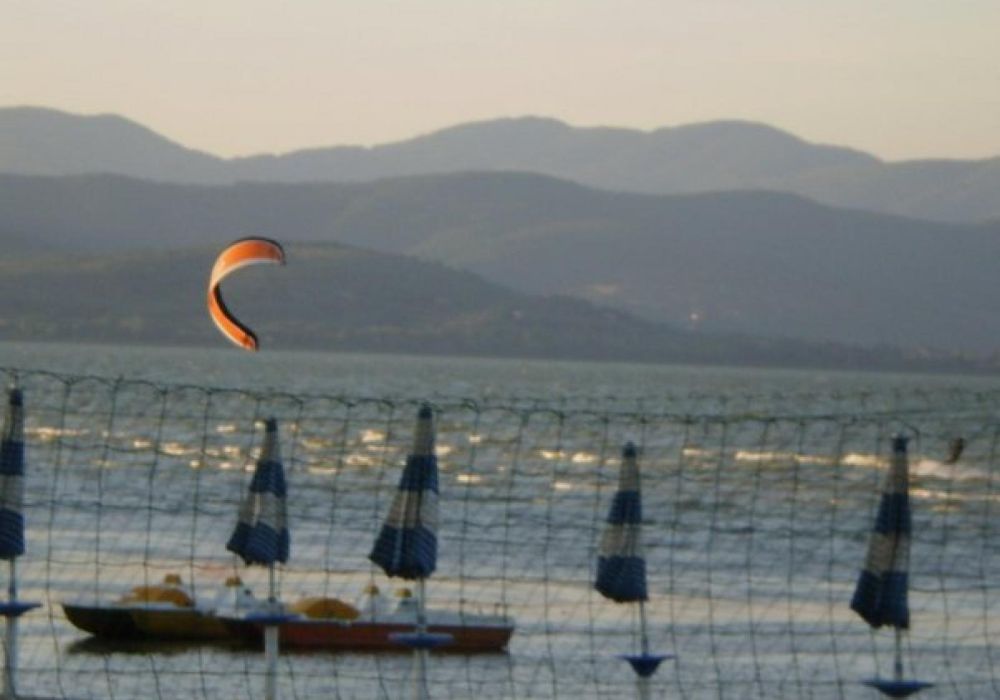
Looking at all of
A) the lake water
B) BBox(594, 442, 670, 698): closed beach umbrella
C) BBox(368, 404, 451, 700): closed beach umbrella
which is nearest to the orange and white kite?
the lake water

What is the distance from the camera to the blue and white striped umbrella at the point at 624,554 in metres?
15.0

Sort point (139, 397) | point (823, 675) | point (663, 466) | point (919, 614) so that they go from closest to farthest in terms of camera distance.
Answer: point (823, 675)
point (919, 614)
point (663, 466)
point (139, 397)

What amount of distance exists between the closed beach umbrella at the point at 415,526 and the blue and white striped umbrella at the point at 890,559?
2.34 meters

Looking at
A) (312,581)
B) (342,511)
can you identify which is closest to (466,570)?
(312,581)

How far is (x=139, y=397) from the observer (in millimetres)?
87000

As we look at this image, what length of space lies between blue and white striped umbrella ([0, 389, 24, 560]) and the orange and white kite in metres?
2.88

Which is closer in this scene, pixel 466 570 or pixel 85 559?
pixel 85 559

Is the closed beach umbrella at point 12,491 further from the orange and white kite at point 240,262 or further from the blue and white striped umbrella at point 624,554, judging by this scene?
the blue and white striped umbrella at point 624,554

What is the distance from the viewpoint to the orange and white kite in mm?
18078

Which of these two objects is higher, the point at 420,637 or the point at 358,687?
the point at 420,637

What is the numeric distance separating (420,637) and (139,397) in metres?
72.9

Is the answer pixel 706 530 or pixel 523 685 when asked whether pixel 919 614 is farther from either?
pixel 706 530

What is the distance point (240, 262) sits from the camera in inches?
725

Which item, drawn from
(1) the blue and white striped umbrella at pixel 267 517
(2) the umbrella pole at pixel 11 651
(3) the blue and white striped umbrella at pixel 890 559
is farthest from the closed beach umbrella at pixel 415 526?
(3) the blue and white striped umbrella at pixel 890 559
